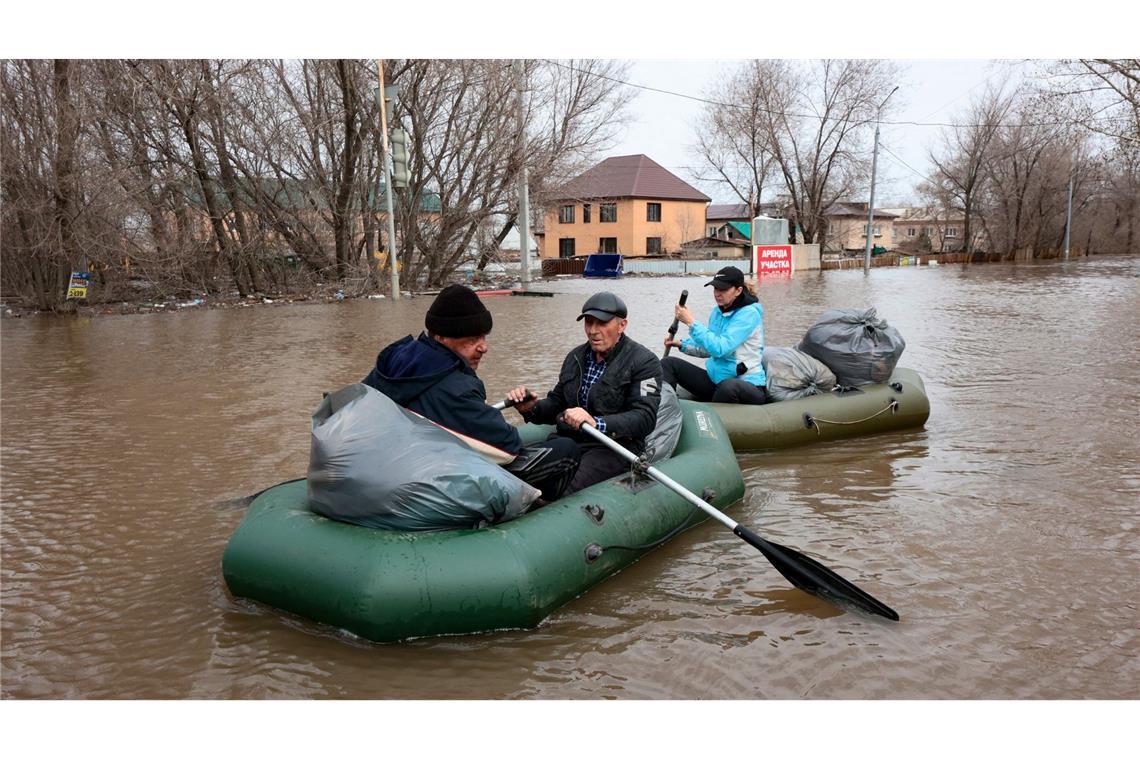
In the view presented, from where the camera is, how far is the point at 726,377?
6918 millimetres

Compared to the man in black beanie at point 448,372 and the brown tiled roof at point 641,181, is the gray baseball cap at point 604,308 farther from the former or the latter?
the brown tiled roof at point 641,181

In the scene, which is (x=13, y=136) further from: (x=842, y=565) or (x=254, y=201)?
(x=842, y=565)

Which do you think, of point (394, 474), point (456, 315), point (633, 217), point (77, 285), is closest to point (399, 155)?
point (77, 285)

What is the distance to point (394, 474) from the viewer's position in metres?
3.74

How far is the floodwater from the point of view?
11.0ft

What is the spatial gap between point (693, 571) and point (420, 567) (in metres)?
1.53

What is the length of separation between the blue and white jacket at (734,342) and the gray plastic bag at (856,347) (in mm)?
751

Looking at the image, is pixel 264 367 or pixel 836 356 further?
pixel 264 367

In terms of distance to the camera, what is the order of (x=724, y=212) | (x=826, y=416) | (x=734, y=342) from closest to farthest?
(x=734, y=342) < (x=826, y=416) < (x=724, y=212)

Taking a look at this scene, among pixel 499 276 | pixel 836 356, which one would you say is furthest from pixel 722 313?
pixel 499 276

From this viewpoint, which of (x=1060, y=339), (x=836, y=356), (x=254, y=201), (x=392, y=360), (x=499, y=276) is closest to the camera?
(x=392, y=360)

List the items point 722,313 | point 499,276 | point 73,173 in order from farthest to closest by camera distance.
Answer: point 499,276
point 73,173
point 722,313

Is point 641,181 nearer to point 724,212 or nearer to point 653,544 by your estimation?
point 724,212

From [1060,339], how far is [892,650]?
10976mm
